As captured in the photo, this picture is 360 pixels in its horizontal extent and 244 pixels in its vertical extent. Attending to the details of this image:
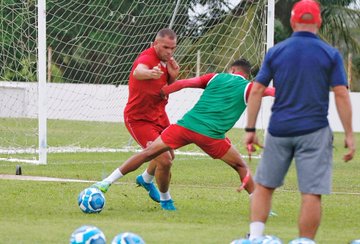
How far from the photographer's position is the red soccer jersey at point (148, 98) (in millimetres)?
12246

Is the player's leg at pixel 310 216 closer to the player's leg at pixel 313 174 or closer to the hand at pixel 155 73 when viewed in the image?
the player's leg at pixel 313 174

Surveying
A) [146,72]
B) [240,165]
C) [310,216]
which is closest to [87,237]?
[310,216]

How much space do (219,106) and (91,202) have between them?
1.73 m

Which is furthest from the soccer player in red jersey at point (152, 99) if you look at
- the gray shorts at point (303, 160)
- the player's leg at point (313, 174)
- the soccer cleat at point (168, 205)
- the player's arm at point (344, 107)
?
the player's arm at point (344, 107)

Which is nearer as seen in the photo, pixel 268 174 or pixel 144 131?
pixel 268 174

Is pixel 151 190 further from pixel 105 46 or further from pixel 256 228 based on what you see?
pixel 105 46

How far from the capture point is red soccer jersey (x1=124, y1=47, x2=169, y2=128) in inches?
482

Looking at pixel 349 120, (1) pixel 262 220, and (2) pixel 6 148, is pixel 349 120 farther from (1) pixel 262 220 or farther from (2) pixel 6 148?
(2) pixel 6 148

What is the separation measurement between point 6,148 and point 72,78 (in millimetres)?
2691

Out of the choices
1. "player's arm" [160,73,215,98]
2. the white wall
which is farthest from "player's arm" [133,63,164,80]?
the white wall

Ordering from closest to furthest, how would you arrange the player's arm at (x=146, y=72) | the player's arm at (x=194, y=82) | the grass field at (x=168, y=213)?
the grass field at (x=168, y=213) < the player's arm at (x=194, y=82) < the player's arm at (x=146, y=72)

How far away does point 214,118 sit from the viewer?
11.3 m

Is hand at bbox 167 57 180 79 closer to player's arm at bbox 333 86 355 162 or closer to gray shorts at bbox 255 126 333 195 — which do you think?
gray shorts at bbox 255 126 333 195

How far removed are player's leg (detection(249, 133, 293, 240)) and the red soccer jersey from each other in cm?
376
